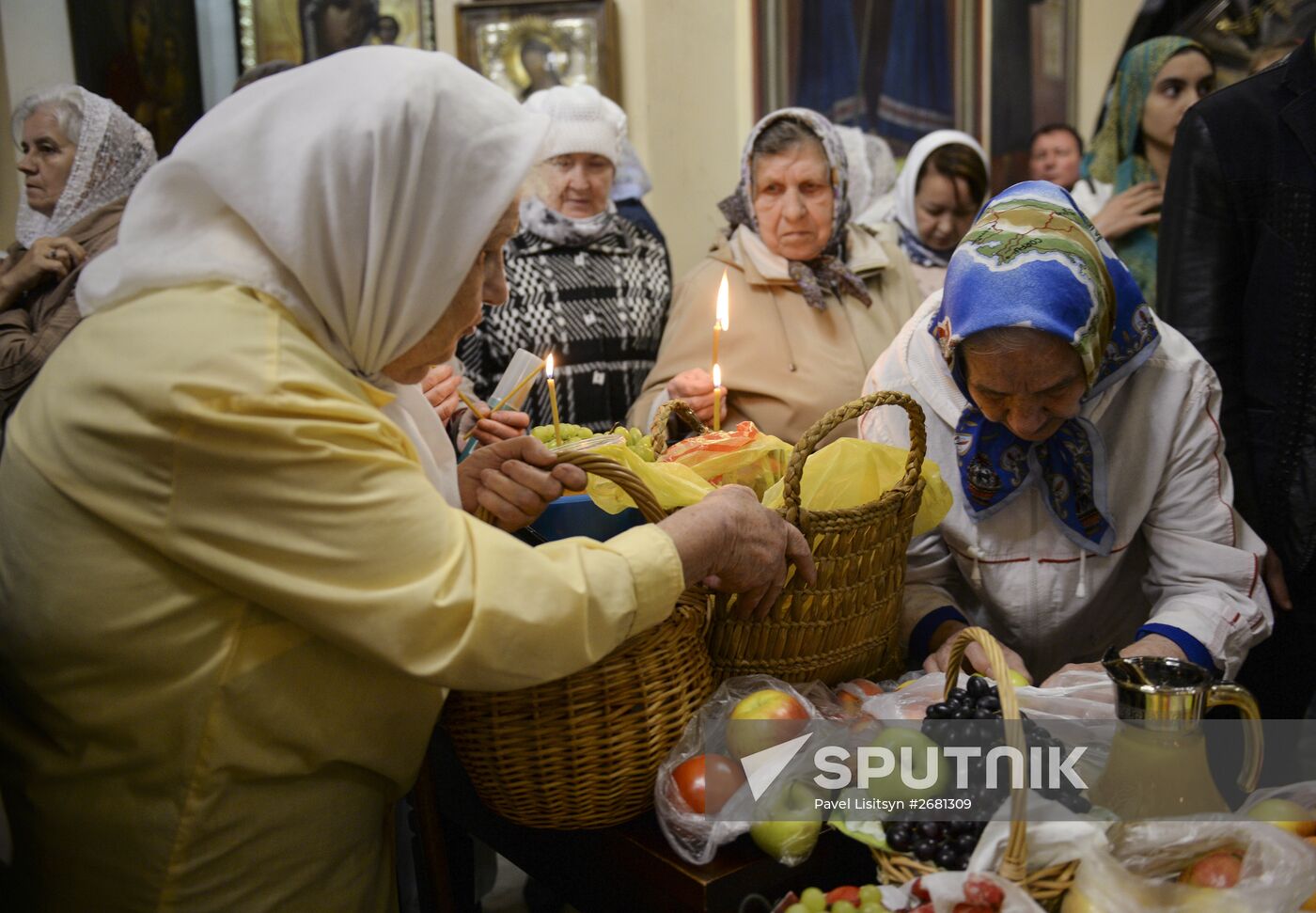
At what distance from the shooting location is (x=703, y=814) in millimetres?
1353

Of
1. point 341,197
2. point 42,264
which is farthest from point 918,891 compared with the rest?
point 42,264

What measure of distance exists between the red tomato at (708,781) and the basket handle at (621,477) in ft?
1.07

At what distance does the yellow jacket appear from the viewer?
118cm

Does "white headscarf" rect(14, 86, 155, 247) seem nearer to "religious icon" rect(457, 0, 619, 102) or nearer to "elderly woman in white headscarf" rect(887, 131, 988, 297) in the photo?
"religious icon" rect(457, 0, 619, 102)

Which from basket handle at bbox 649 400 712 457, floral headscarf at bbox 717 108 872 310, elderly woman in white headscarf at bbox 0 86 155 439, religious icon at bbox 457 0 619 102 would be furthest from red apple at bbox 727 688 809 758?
religious icon at bbox 457 0 619 102

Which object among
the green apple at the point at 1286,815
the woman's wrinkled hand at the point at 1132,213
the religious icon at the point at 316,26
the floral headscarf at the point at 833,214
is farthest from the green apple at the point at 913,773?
the religious icon at the point at 316,26

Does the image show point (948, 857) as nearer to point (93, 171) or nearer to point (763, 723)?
point (763, 723)

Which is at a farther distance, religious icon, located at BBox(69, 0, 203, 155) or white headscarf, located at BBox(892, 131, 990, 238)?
religious icon, located at BBox(69, 0, 203, 155)

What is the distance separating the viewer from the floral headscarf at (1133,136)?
12.4ft

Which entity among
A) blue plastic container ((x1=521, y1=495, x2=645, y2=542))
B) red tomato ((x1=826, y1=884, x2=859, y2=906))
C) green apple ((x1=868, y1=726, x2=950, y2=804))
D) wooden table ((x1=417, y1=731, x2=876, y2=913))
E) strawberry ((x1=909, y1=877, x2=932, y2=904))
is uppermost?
blue plastic container ((x1=521, y1=495, x2=645, y2=542))

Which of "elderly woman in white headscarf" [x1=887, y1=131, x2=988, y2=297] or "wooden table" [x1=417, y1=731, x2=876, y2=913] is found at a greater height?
"elderly woman in white headscarf" [x1=887, y1=131, x2=988, y2=297]

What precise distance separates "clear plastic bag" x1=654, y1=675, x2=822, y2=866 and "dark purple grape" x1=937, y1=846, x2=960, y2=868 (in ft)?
0.57

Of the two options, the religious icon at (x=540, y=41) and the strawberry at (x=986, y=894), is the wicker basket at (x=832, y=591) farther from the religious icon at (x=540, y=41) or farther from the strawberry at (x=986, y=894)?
the religious icon at (x=540, y=41)

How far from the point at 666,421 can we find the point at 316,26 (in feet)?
14.4
